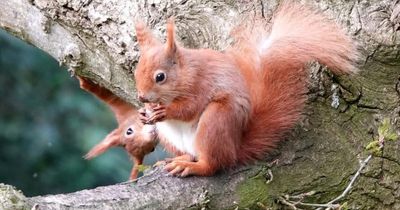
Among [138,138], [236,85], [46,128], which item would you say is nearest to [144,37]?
[236,85]

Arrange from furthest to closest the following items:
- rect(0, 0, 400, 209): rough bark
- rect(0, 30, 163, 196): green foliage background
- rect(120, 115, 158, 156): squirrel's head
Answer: rect(0, 30, 163, 196): green foliage background → rect(120, 115, 158, 156): squirrel's head → rect(0, 0, 400, 209): rough bark

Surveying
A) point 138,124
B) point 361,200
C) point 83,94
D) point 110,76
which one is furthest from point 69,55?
point 83,94

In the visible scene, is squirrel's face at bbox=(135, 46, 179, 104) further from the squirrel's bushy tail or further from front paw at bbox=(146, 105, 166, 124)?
the squirrel's bushy tail

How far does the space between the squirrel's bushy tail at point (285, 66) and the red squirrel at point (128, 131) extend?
1.62 feet

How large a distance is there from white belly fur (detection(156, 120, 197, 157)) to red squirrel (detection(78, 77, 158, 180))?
44cm

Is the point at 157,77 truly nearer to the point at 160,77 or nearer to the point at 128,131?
the point at 160,77

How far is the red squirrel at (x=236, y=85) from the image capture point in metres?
2.51

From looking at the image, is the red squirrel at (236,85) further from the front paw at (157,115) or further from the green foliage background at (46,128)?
the green foliage background at (46,128)

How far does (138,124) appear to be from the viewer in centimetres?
322

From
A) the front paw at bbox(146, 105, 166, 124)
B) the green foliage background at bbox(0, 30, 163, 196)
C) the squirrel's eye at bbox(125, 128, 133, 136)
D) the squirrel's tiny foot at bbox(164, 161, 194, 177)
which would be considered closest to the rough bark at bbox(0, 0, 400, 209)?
the squirrel's tiny foot at bbox(164, 161, 194, 177)

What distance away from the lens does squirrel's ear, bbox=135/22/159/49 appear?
262 centimetres

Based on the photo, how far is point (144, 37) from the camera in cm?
262

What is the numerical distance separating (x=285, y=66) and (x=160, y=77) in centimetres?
34

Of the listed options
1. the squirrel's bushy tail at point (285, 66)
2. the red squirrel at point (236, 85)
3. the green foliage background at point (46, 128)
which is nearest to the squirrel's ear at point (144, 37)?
the red squirrel at point (236, 85)
